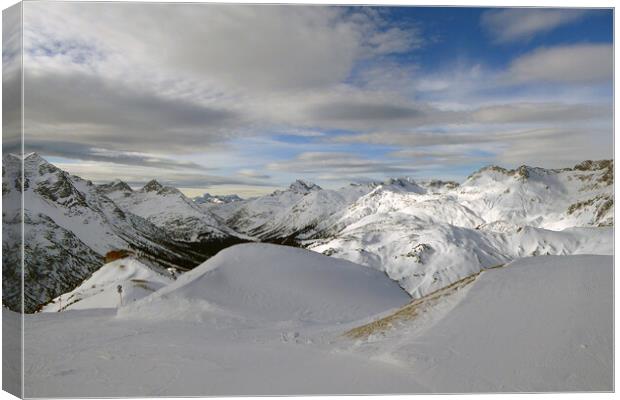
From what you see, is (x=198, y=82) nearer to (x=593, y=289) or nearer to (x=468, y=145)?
(x=468, y=145)

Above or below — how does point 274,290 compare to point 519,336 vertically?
below

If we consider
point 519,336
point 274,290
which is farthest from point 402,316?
point 274,290

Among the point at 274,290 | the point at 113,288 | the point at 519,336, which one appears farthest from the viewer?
the point at 113,288

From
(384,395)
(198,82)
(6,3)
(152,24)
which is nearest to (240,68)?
(198,82)

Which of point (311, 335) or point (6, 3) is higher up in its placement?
point (6, 3)

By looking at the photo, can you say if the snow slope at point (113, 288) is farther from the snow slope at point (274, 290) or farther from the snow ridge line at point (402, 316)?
the snow ridge line at point (402, 316)

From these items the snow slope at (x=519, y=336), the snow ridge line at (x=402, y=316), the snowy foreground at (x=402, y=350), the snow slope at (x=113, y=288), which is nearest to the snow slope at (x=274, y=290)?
the snowy foreground at (x=402, y=350)

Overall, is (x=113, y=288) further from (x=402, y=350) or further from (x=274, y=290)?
(x=402, y=350)
